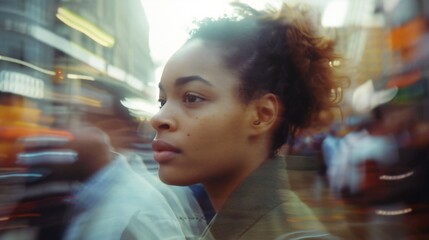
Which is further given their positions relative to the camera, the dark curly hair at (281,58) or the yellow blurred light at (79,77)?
the yellow blurred light at (79,77)

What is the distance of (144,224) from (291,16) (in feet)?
1.86

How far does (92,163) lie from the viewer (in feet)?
3.79

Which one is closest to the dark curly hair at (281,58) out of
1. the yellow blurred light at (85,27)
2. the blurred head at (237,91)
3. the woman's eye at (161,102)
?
the blurred head at (237,91)

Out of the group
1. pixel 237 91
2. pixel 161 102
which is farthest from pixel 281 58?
pixel 161 102

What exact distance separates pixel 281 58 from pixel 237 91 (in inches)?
4.2

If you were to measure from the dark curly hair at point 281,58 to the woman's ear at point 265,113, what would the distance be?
0.4 inches

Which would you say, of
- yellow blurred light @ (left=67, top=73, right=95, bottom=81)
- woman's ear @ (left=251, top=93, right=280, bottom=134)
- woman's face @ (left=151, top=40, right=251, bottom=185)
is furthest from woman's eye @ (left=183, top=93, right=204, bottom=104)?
yellow blurred light @ (left=67, top=73, right=95, bottom=81)

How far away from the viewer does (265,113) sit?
0.94m

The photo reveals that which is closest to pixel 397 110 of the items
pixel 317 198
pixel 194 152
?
pixel 317 198

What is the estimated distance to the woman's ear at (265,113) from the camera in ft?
3.06

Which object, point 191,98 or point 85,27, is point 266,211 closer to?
point 191,98

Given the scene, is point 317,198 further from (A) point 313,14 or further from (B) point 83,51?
(B) point 83,51

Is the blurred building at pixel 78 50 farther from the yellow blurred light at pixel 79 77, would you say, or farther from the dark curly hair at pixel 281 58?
the dark curly hair at pixel 281 58

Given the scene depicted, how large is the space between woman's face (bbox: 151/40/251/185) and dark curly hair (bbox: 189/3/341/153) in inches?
1.1
